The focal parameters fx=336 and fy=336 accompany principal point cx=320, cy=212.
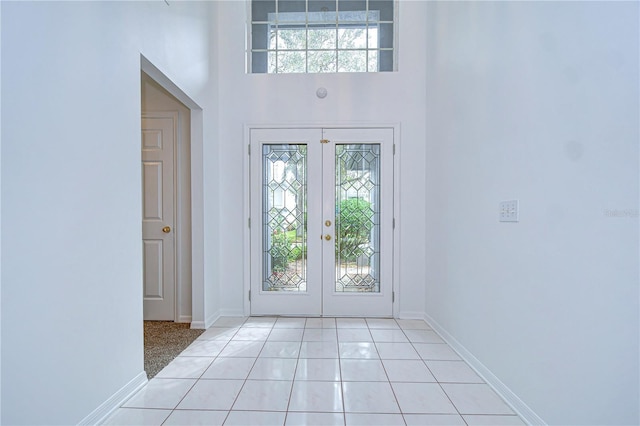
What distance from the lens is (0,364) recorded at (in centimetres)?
115

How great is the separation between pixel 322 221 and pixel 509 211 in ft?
6.20

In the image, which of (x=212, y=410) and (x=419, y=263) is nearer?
(x=212, y=410)

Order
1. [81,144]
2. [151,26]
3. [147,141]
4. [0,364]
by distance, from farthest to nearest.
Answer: [147,141] < [151,26] < [81,144] < [0,364]

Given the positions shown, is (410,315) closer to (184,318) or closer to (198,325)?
(198,325)

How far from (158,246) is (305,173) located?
163cm

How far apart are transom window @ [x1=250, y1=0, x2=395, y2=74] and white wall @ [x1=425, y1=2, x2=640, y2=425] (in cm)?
122

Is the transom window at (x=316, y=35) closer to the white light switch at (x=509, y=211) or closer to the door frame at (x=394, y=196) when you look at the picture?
the door frame at (x=394, y=196)

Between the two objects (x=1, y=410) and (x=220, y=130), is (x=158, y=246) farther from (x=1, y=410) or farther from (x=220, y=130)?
(x=1, y=410)

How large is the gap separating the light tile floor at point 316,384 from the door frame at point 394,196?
52 centimetres

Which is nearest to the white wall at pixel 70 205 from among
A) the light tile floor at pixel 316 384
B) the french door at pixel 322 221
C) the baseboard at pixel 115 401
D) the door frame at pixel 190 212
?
the baseboard at pixel 115 401

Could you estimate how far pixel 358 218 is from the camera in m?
3.48

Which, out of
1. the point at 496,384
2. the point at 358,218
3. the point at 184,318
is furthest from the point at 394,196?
the point at 184,318

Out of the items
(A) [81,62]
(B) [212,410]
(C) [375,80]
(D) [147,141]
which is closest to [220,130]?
(D) [147,141]

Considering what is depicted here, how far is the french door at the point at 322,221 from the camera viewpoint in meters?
3.44
